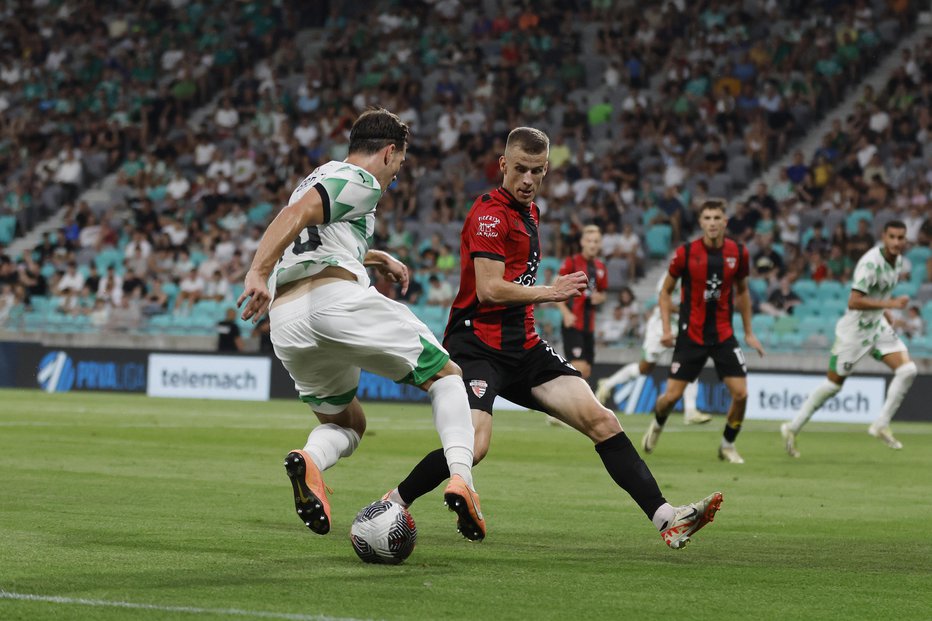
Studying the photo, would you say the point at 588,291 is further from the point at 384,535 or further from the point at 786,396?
the point at 384,535

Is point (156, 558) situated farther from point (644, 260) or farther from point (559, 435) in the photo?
point (644, 260)

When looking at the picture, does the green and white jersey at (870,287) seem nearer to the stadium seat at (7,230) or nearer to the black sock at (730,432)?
the black sock at (730,432)

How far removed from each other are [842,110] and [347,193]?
998 inches

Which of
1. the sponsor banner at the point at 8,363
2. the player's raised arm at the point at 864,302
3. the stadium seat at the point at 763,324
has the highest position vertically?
the player's raised arm at the point at 864,302

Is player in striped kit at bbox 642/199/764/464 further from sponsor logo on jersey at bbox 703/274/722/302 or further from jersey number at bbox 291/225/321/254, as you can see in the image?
jersey number at bbox 291/225/321/254

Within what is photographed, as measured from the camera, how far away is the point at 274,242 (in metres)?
6.61

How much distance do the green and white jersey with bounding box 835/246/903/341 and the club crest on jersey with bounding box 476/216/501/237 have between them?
9002mm

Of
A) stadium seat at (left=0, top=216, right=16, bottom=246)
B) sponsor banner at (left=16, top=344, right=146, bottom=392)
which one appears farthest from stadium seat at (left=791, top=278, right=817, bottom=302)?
stadium seat at (left=0, top=216, right=16, bottom=246)

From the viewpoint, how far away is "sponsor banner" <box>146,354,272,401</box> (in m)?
28.0

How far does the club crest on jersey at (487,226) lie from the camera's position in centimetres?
796

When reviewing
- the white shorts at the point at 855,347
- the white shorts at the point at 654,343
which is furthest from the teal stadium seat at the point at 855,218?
the white shorts at the point at 855,347

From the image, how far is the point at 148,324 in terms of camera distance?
2889cm

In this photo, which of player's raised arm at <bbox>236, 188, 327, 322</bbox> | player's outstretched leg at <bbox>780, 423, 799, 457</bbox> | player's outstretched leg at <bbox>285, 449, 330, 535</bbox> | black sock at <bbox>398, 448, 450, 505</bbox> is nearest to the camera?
player's raised arm at <bbox>236, 188, 327, 322</bbox>

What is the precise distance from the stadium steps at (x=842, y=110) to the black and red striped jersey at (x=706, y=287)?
1405 cm
